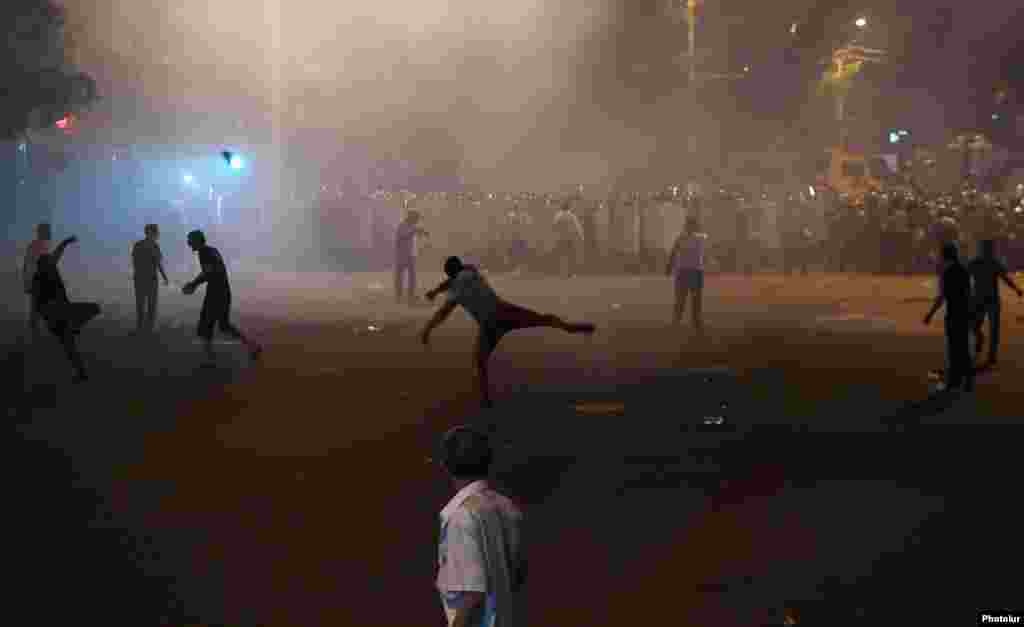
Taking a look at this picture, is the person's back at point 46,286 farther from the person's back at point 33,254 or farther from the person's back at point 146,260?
the person's back at point 146,260

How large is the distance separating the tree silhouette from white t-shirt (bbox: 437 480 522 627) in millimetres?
21280

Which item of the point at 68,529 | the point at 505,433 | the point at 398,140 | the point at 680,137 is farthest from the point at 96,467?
the point at 680,137

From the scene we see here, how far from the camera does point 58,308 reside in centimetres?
1284

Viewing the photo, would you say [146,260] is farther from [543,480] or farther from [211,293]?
[543,480]

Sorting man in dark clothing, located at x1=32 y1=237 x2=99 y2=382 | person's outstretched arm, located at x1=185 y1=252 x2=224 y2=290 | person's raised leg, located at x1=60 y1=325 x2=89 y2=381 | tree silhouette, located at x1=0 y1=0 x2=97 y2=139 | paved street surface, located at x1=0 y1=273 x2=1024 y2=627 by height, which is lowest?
paved street surface, located at x1=0 y1=273 x2=1024 y2=627

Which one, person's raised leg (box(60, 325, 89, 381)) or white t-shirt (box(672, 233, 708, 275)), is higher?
white t-shirt (box(672, 233, 708, 275))

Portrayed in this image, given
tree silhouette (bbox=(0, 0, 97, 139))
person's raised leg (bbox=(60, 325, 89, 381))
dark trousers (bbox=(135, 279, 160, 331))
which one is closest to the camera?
person's raised leg (bbox=(60, 325, 89, 381))

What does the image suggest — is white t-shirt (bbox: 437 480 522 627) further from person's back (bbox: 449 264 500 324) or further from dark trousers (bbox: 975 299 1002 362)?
dark trousers (bbox: 975 299 1002 362)

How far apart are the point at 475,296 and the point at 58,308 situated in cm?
411

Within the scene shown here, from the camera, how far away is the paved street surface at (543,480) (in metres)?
6.45

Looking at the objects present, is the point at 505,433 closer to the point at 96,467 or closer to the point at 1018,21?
the point at 96,467

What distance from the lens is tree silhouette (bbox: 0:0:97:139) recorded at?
2412 centimetres

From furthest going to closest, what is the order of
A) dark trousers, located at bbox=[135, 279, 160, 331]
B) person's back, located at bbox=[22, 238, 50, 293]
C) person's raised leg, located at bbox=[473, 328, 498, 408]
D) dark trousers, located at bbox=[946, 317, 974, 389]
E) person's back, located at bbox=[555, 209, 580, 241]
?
person's back, located at bbox=[555, 209, 580, 241] → dark trousers, located at bbox=[135, 279, 160, 331] → person's back, located at bbox=[22, 238, 50, 293] → dark trousers, located at bbox=[946, 317, 974, 389] → person's raised leg, located at bbox=[473, 328, 498, 408]

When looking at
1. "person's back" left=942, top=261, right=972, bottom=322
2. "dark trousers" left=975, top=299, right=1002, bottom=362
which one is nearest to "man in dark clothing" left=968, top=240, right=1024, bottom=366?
"dark trousers" left=975, top=299, right=1002, bottom=362
